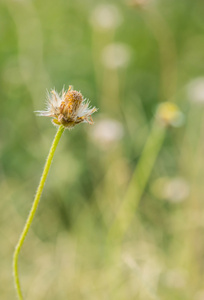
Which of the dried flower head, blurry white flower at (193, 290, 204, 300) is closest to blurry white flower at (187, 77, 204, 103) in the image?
blurry white flower at (193, 290, 204, 300)

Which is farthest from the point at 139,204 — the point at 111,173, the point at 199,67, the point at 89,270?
the point at 199,67

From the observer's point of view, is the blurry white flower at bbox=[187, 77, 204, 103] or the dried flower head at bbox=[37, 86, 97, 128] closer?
the dried flower head at bbox=[37, 86, 97, 128]

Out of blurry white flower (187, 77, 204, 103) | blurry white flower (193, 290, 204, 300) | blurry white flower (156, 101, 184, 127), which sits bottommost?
blurry white flower (193, 290, 204, 300)

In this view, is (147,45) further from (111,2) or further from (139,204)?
(139,204)

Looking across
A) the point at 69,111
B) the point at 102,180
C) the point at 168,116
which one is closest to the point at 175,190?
the point at 168,116

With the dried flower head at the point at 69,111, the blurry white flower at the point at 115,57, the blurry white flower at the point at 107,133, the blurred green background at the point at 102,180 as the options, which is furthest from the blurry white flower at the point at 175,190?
the dried flower head at the point at 69,111

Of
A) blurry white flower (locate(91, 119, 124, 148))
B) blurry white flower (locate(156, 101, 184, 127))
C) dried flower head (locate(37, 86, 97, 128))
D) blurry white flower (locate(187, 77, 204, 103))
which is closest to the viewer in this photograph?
dried flower head (locate(37, 86, 97, 128))

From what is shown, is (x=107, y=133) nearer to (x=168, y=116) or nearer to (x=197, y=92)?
(x=168, y=116)

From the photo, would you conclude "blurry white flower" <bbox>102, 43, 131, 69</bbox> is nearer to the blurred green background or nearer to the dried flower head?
the blurred green background

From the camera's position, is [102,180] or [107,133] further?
[102,180]
